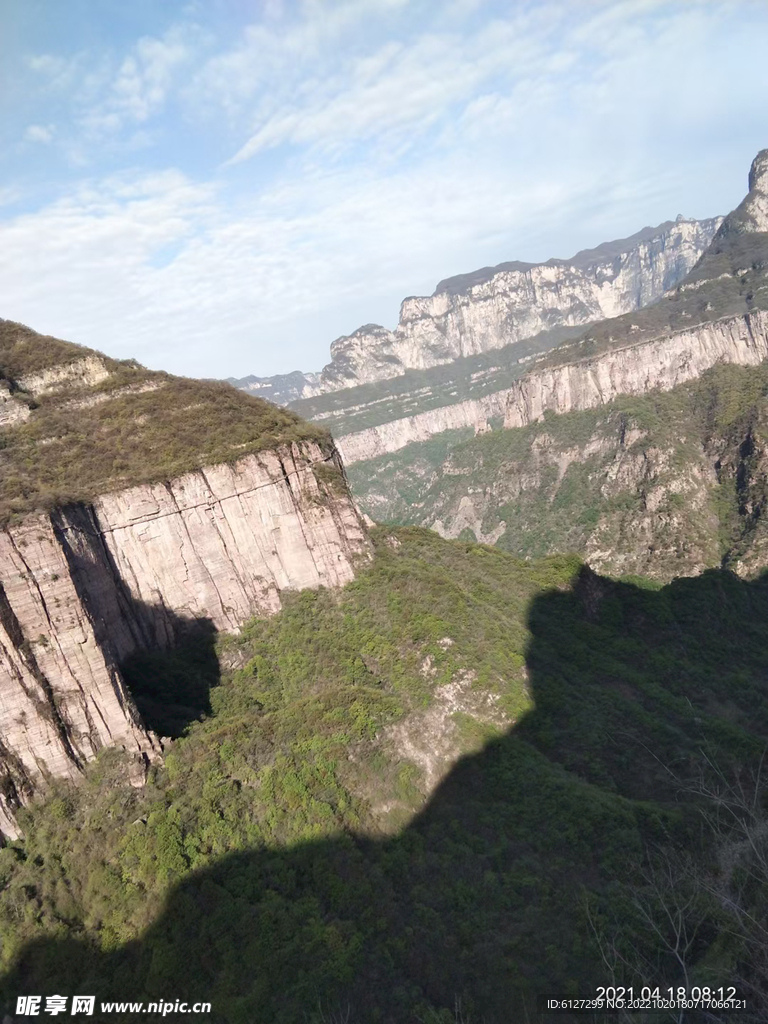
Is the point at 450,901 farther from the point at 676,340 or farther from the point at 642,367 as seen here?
the point at 676,340

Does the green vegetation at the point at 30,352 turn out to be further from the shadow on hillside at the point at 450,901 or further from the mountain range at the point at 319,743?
the shadow on hillside at the point at 450,901

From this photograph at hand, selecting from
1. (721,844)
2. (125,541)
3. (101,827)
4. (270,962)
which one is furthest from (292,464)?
(721,844)

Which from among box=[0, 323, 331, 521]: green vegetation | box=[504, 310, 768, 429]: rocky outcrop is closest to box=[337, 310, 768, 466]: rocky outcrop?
box=[504, 310, 768, 429]: rocky outcrop

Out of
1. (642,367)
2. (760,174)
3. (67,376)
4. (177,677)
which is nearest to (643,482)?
(642,367)

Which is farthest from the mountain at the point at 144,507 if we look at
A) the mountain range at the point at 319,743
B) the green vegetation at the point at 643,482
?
the green vegetation at the point at 643,482

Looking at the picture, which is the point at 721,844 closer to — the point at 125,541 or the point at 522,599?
the point at 522,599

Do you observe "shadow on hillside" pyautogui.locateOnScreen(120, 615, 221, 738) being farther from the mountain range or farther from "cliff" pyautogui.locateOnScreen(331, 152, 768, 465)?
"cliff" pyautogui.locateOnScreen(331, 152, 768, 465)
